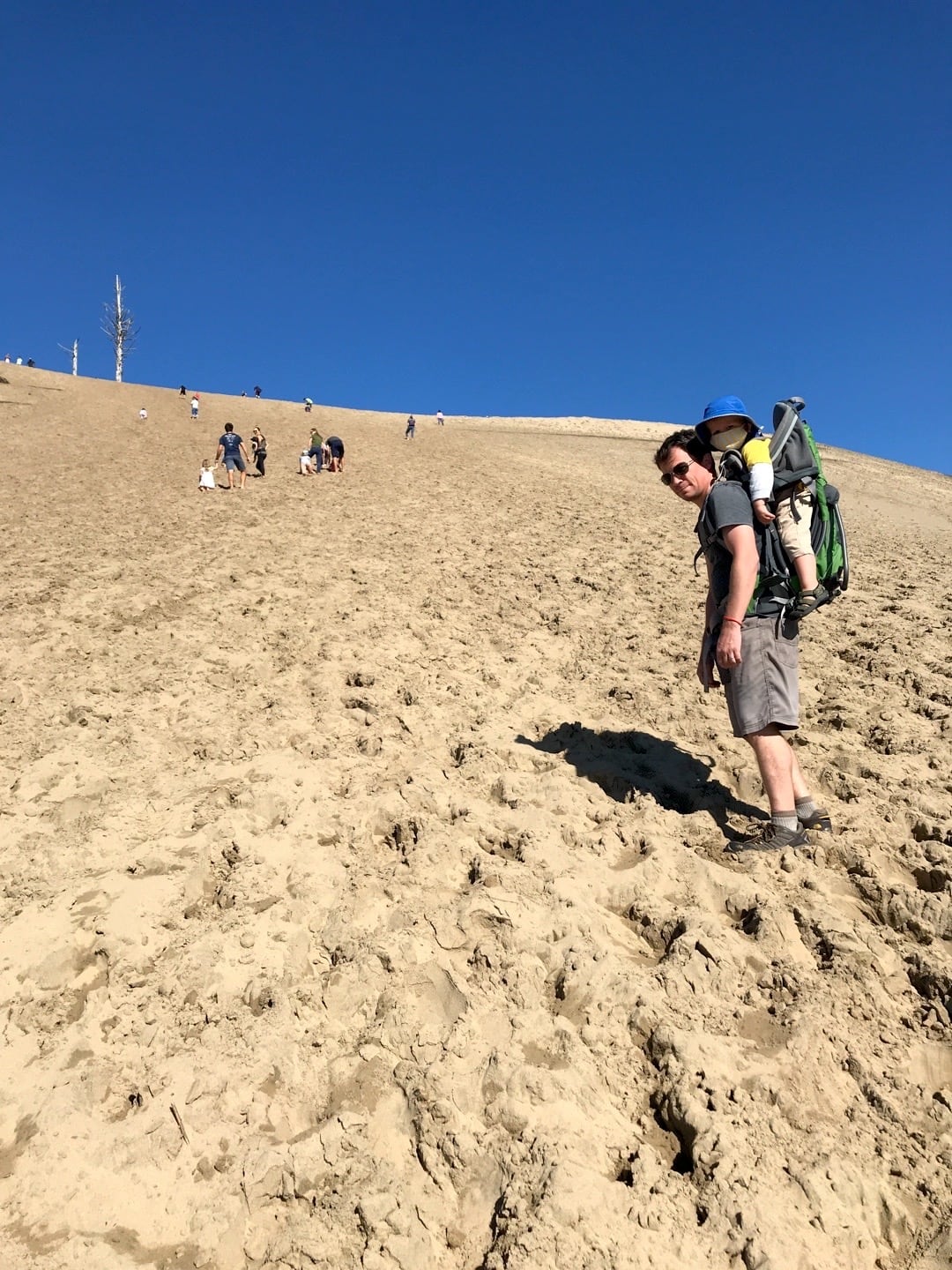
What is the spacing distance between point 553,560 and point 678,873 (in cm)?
638

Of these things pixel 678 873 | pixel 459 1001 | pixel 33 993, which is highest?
pixel 678 873

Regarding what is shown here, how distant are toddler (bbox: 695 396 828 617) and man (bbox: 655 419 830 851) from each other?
89mm

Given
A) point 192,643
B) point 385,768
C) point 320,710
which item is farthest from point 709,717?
point 192,643

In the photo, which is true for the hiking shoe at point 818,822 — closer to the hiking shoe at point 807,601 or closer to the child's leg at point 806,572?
the hiking shoe at point 807,601

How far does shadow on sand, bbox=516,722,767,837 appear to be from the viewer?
13.4 feet

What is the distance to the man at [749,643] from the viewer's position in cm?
328

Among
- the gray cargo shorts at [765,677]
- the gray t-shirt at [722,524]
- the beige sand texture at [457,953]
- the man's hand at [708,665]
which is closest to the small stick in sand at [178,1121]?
the beige sand texture at [457,953]

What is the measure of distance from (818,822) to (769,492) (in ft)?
5.66

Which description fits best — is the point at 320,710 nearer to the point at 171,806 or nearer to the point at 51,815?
the point at 171,806

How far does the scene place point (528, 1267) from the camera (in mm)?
1841

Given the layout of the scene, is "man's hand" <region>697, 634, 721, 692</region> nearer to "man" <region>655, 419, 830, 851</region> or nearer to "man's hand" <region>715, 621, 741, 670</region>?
"man" <region>655, 419, 830, 851</region>

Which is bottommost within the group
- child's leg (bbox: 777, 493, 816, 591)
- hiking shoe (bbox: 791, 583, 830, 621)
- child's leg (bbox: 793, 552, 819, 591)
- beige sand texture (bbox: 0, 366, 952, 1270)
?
beige sand texture (bbox: 0, 366, 952, 1270)

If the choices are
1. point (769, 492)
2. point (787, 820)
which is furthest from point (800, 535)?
point (787, 820)

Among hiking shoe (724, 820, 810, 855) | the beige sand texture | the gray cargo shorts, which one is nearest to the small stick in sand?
the beige sand texture
